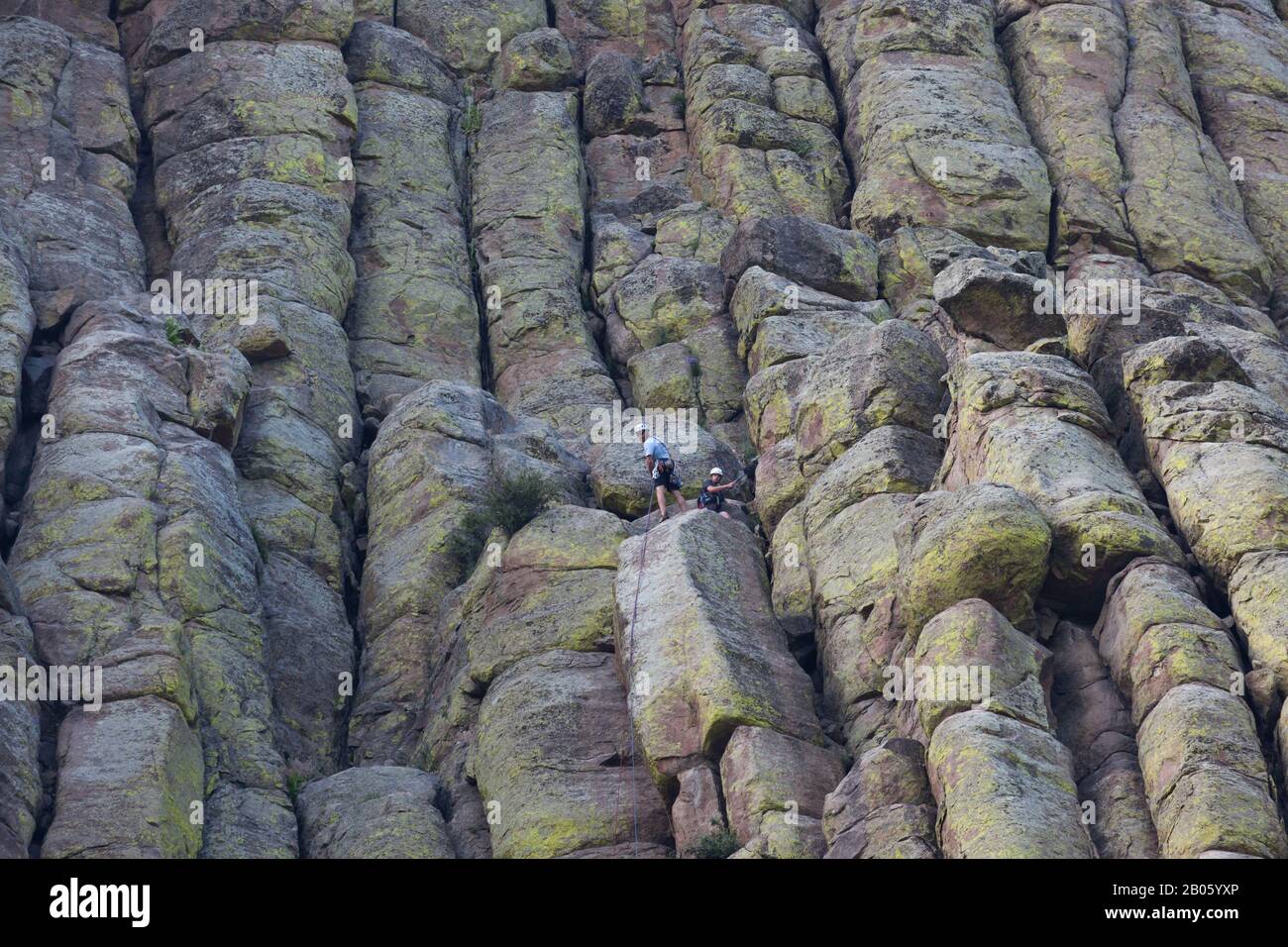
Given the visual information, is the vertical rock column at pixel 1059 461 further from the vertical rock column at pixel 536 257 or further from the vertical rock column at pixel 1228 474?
the vertical rock column at pixel 536 257

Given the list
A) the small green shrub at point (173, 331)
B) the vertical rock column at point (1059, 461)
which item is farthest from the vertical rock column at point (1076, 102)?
the small green shrub at point (173, 331)

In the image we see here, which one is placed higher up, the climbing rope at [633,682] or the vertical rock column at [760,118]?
the vertical rock column at [760,118]

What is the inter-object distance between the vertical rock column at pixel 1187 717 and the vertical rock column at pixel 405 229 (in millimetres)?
21972

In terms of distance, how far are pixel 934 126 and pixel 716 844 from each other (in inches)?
1196

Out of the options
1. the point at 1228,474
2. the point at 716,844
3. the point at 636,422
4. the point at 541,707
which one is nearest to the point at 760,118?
the point at 636,422

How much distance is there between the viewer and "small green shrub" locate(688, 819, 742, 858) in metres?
33.5

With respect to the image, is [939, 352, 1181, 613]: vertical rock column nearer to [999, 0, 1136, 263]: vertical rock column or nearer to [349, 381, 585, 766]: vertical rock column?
[349, 381, 585, 766]: vertical rock column

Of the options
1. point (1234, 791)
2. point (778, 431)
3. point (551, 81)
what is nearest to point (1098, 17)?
point (551, 81)

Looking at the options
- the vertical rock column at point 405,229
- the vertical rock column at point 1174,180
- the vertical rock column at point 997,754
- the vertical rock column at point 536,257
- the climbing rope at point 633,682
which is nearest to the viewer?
the vertical rock column at point 997,754

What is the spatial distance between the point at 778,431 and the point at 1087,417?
8933 millimetres

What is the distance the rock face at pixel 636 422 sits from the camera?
113 feet

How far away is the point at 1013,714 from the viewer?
33438mm
